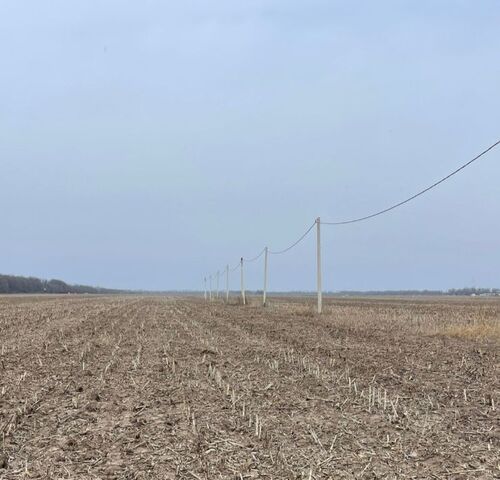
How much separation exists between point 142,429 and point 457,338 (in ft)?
47.0

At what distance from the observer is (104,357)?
1388 cm

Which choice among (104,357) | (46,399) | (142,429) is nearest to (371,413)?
(142,429)

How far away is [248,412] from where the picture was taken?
26.8ft

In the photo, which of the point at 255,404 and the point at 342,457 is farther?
the point at 255,404

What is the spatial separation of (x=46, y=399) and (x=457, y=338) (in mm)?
14042

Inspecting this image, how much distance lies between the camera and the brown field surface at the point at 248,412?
19.6 ft

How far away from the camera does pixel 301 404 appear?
873 cm

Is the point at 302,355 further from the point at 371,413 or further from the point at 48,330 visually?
the point at 48,330

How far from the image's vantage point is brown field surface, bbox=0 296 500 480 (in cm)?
597

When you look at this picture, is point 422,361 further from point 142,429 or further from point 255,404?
point 142,429

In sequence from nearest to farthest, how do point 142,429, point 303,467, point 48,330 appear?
point 303,467 → point 142,429 → point 48,330

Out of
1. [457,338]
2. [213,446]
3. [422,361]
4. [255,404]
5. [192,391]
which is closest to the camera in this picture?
[213,446]

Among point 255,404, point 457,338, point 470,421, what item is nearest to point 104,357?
point 255,404

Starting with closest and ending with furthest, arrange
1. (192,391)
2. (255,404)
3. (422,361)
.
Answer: (255,404), (192,391), (422,361)
